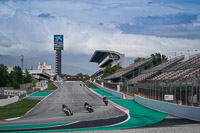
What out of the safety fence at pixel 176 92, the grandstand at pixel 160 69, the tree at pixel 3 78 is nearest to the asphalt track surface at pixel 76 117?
the safety fence at pixel 176 92

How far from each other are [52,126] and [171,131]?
7.29 m

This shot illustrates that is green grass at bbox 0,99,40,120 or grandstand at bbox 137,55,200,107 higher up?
grandstand at bbox 137,55,200,107

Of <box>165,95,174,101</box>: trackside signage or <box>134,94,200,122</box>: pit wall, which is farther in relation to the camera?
<box>165,95,174,101</box>: trackside signage

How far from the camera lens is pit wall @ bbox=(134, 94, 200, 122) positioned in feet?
71.3

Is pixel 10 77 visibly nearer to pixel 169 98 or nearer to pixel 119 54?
pixel 169 98

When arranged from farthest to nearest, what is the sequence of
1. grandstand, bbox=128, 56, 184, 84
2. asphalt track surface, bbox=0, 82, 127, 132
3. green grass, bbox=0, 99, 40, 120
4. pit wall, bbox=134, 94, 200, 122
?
1. grandstand, bbox=128, 56, 184, 84
2. green grass, bbox=0, 99, 40, 120
3. pit wall, bbox=134, 94, 200, 122
4. asphalt track surface, bbox=0, 82, 127, 132

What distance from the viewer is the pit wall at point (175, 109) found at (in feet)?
71.3

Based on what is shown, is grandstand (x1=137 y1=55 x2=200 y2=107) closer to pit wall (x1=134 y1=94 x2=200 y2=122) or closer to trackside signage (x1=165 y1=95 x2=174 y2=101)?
trackside signage (x1=165 y1=95 x2=174 y2=101)

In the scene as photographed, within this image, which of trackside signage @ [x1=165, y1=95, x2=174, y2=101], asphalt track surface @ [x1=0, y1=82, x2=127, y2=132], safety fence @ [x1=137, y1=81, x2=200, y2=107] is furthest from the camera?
trackside signage @ [x1=165, y1=95, x2=174, y2=101]

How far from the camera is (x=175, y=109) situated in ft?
84.0

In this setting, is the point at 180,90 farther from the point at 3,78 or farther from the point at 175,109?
the point at 3,78

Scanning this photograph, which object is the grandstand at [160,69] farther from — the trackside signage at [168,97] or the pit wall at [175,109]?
the trackside signage at [168,97]

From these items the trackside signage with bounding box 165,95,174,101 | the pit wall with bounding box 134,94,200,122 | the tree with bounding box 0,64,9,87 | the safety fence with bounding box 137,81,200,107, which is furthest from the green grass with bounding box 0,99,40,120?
the tree with bounding box 0,64,9,87

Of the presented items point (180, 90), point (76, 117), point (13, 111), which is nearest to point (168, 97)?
point (180, 90)
